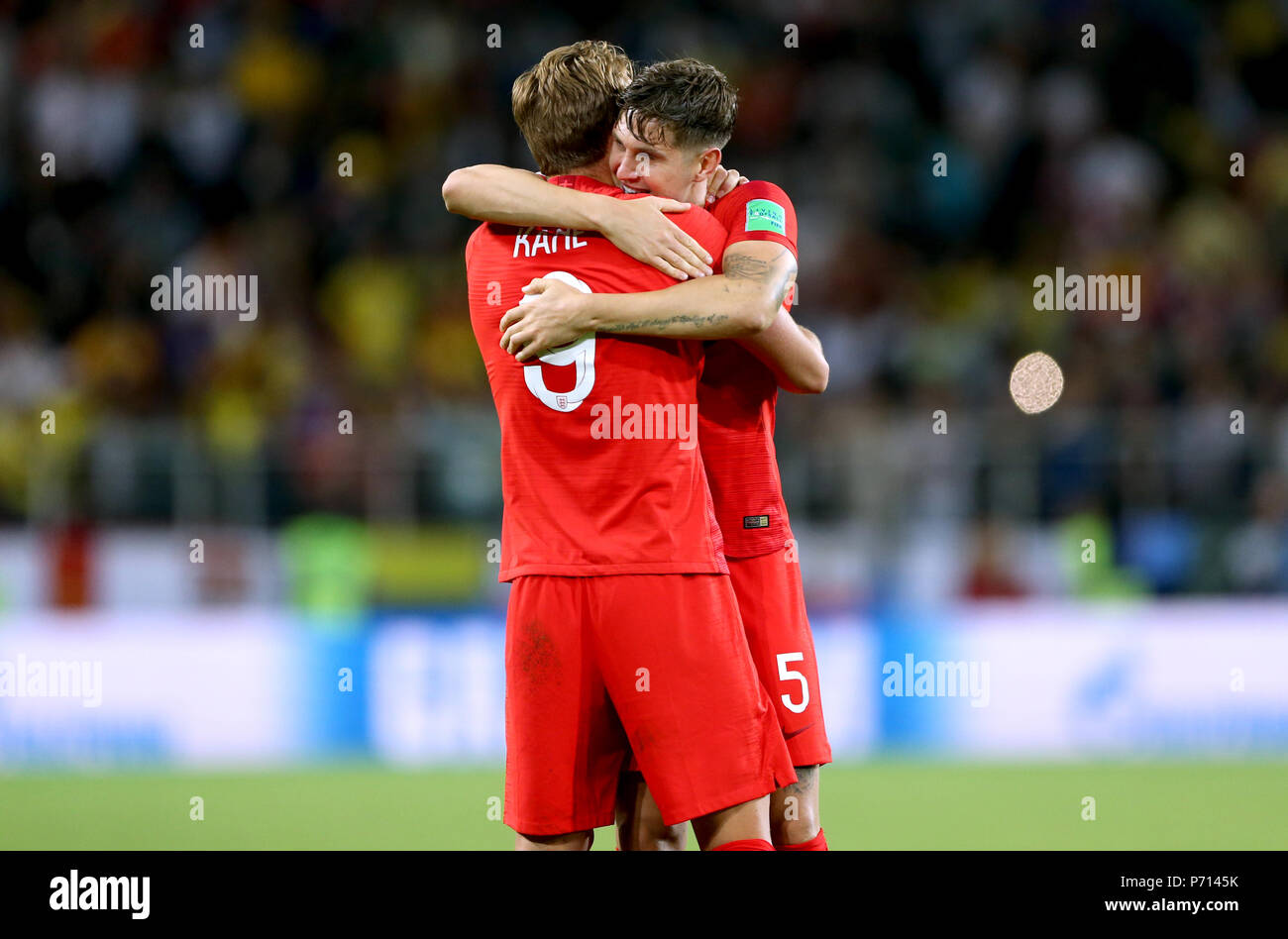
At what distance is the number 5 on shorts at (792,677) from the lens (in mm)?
3770

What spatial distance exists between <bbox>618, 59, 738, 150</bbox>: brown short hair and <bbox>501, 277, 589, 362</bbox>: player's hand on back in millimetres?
408

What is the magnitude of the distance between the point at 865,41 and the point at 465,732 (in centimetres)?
863

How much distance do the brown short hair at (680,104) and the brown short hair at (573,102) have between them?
0.05m

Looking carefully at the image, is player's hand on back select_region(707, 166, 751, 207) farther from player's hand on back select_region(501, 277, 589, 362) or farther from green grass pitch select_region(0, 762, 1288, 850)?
green grass pitch select_region(0, 762, 1288, 850)

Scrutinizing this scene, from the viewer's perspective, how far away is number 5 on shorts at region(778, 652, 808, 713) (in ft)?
12.4

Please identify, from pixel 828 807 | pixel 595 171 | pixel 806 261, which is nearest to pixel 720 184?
pixel 595 171

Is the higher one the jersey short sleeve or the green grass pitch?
the jersey short sleeve

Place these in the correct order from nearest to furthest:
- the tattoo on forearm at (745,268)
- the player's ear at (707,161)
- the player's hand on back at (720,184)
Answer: the tattoo on forearm at (745,268)
the player's ear at (707,161)
the player's hand on back at (720,184)

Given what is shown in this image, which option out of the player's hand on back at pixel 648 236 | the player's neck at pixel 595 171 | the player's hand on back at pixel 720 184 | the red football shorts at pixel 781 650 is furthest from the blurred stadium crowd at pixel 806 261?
the player's hand on back at pixel 648 236

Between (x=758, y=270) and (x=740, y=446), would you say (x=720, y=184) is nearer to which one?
(x=758, y=270)

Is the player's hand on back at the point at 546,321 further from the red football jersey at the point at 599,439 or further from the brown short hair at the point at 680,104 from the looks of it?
the brown short hair at the point at 680,104

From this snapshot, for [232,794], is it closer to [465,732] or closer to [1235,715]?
[465,732]

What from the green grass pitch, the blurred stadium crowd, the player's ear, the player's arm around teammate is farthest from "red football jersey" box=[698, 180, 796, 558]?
the blurred stadium crowd
